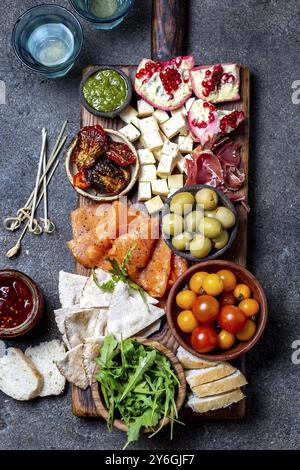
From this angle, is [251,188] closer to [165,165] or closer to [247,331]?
[165,165]

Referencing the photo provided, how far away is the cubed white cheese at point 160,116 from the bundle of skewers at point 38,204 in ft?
1.42

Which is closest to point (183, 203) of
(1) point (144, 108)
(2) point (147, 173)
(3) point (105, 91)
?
(2) point (147, 173)

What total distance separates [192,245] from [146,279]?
0.99 ft

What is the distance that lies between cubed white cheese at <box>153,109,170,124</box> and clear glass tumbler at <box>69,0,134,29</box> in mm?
459

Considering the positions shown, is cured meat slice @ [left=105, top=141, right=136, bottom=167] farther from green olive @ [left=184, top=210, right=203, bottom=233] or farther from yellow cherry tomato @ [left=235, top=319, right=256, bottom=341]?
yellow cherry tomato @ [left=235, top=319, right=256, bottom=341]

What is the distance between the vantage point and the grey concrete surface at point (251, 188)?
3098 mm

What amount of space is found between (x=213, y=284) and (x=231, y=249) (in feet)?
1.03

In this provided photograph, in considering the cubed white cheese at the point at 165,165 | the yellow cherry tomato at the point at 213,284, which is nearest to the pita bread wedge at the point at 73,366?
the yellow cherry tomato at the point at 213,284

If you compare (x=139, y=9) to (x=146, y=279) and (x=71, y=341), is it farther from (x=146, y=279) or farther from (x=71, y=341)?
(x=71, y=341)

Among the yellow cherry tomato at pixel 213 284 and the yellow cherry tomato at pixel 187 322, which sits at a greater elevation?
the yellow cherry tomato at pixel 213 284

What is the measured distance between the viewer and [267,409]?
10.2ft

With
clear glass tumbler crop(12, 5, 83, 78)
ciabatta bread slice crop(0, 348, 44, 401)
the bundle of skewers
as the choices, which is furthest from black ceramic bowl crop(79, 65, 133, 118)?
ciabatta bread slice crop(0, 348, 44, 401)

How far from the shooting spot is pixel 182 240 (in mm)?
2805

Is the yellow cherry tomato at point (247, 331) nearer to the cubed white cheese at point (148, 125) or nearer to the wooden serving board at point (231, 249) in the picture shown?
the wooden serving board at point (231, 249)
